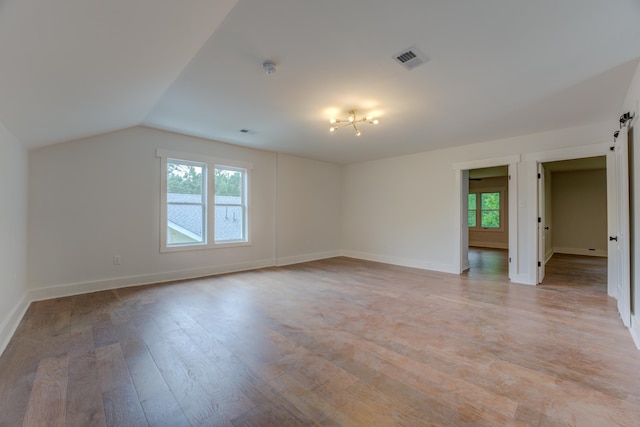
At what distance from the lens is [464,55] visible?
93.6 inches

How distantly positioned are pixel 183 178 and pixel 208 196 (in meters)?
0.53

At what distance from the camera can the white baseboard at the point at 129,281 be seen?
12.2 feet

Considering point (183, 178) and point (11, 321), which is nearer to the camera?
point (11, 321)

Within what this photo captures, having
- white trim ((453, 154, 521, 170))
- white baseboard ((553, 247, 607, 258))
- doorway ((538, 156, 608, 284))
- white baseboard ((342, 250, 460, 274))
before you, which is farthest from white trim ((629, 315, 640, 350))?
white baseboard ((553, 247, 607, 258))

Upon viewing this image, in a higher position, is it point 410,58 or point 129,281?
point 410,58

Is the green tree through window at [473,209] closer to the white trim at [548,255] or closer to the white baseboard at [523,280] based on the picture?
the white trim at [548,255]

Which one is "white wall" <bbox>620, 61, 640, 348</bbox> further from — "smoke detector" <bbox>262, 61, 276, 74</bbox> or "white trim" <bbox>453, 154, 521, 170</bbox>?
"smoke detector" <bbox>262, 61, 276, 74</bbox>

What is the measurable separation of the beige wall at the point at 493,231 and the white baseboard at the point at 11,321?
10.9m

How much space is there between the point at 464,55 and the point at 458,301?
2931mm

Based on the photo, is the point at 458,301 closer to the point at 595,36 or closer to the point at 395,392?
the point at 395,392

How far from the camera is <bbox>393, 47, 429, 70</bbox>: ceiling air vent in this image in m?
2.32

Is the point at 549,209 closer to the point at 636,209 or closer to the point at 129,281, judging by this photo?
the point at 636,209

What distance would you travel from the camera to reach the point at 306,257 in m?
6.82

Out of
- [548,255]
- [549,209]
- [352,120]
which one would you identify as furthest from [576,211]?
[352,120]
